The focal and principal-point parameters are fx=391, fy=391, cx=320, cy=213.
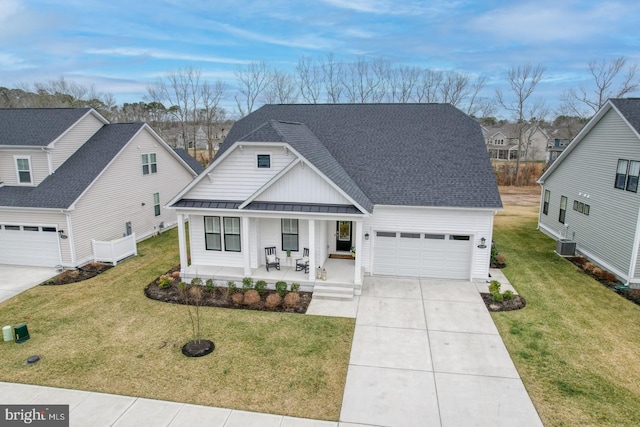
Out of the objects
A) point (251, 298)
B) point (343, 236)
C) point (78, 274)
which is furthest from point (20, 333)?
point (343, 236)

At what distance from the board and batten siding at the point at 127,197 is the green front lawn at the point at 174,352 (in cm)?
379

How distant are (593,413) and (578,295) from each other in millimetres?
7368

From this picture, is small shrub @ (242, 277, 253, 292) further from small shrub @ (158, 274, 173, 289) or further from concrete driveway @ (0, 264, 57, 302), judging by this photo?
concrete driveway @ (0, 264, 57, 302)

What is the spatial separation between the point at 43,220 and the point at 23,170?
10.1 feet

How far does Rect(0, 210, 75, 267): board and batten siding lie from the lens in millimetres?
16531

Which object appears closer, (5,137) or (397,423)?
(397,423)

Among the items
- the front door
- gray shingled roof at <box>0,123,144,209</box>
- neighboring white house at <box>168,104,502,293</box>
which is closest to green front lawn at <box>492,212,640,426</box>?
neighboring white house at <box>168,104,502,293</box>

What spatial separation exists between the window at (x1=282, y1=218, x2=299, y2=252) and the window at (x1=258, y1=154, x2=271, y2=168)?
2.34 metres

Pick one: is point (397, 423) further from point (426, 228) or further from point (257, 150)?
point (257, 150)

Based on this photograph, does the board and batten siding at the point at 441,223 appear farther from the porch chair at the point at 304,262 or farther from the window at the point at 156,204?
the window at the point at 156,204

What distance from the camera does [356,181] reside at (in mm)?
16719

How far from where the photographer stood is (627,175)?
15562mm

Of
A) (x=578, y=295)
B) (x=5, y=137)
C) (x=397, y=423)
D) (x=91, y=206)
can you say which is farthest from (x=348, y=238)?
(x=5, y=137)

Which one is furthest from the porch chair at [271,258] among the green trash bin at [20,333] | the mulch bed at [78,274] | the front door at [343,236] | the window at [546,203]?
the window at [546,203]
